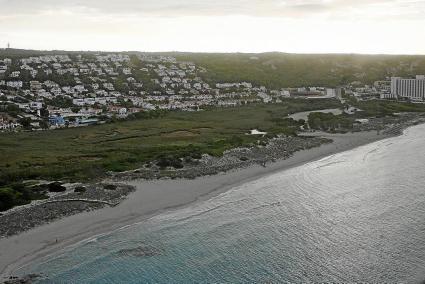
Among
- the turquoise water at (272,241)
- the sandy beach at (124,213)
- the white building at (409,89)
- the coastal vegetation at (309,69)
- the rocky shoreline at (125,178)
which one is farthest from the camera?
the coastal vegetation at (309,69)

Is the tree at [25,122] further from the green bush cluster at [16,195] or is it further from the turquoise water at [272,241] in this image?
the turquoise water at [272,241]

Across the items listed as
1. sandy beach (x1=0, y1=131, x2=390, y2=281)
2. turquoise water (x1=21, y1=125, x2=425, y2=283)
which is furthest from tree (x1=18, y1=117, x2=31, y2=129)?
turquoise water (x1=21, y1=125, x2=425, y2=283)

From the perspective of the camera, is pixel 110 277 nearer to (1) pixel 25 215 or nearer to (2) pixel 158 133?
(1) pixel 25 215

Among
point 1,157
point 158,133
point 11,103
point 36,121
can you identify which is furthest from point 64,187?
point 11,103

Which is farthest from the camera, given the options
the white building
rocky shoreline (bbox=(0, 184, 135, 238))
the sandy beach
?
the white building

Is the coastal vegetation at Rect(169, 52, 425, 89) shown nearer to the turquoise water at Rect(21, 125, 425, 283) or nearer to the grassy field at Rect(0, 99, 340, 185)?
the grassy field at Rect(0, 99, 340, 185)

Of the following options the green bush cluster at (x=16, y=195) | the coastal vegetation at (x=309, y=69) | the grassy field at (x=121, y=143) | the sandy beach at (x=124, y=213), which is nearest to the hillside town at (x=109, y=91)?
the coastal vegetation at (x=309, y=69)
